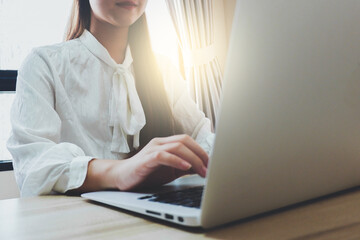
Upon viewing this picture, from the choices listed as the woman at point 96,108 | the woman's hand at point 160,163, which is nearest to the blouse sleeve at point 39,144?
the woman at point 96,108

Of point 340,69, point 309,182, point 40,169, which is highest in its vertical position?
point 340,69

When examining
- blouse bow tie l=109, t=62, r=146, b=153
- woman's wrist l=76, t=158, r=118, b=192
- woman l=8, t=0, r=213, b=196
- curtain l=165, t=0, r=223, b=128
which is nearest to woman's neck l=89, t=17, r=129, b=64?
woman l=8, t=0, r=213, b=196

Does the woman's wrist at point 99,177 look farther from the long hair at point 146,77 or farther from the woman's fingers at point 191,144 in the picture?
the long hair at point 146,77

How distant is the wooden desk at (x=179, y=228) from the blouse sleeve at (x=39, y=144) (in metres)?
0.20

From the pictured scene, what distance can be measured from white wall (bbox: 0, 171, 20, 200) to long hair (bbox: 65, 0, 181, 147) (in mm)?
942

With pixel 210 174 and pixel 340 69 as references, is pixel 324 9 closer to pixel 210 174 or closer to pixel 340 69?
pixel 340 69

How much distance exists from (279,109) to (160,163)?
9.9 inches

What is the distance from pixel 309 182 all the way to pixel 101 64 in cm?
92

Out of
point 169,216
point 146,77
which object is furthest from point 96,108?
point 169,216

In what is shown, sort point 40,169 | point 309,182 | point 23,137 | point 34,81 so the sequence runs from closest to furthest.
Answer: point 309,182
point 40,169
point 23,137
point 34,81

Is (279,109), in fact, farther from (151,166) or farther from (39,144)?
(39,144)

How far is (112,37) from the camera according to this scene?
1282 mm

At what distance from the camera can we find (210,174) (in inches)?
11.5

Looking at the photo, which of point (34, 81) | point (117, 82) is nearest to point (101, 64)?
point (117, 82)
